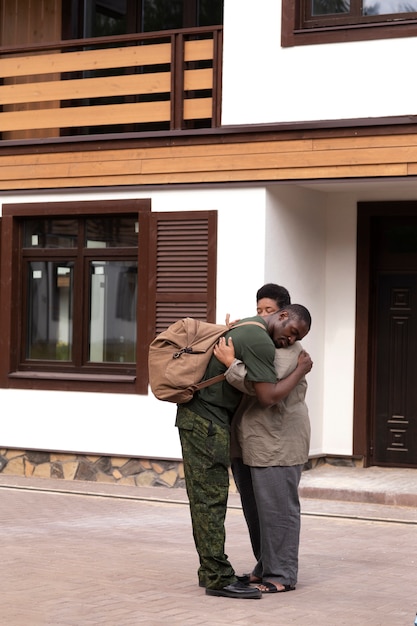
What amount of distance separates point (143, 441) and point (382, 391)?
2.59 metres

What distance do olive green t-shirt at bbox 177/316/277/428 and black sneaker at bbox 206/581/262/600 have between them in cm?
95

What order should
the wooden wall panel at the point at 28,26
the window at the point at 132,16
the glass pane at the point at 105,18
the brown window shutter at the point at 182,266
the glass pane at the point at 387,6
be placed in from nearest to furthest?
the glass pane at the point at 387,6
the brown window shutter at the point at 182,266
the window at the point at 132,16
the wooden wall panel at the point at 28,26
the glass pane at the point at 105,18

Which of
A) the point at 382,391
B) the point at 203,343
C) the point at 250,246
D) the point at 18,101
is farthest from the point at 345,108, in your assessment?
the point at 203,343

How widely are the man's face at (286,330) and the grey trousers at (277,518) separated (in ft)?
2.46

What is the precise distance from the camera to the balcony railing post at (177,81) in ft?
43.8

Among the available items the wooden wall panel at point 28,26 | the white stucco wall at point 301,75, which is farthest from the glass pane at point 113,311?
the wooden wall panel at point 28,26

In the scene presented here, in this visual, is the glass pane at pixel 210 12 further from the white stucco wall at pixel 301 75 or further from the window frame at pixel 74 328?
the window frame at pixel 74 328

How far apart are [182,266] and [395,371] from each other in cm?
254

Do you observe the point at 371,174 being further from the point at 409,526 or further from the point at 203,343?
the point at 203,343

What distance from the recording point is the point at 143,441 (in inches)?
527

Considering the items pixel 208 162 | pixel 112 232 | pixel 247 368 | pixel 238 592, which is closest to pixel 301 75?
pixel 208 162

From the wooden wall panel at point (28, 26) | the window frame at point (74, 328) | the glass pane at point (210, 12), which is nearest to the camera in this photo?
the window frame at point (74, 328)

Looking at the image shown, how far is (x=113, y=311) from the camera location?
14094 millimetres

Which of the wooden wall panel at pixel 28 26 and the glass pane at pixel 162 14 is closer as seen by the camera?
the glass pane at pixel 162 14
